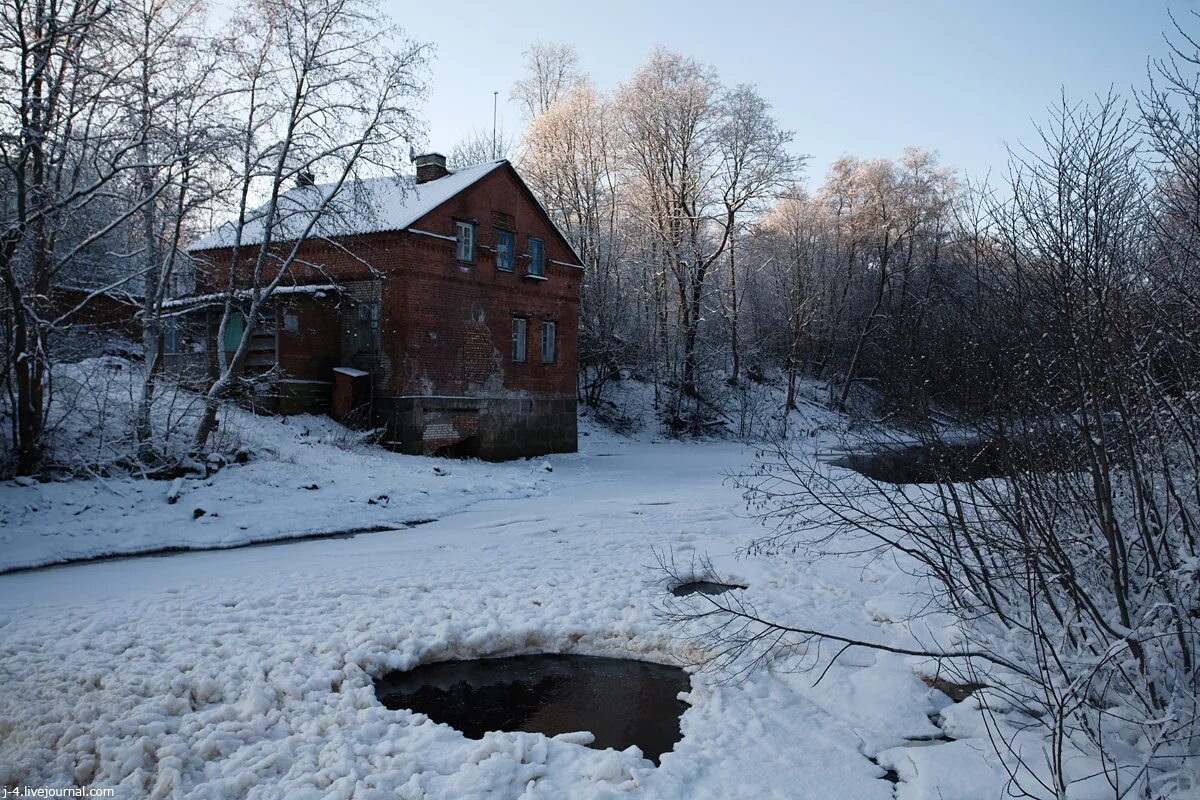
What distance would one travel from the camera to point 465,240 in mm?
21062

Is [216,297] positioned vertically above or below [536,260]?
below

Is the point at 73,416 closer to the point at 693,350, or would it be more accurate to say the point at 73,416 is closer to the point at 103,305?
the point at 103,305

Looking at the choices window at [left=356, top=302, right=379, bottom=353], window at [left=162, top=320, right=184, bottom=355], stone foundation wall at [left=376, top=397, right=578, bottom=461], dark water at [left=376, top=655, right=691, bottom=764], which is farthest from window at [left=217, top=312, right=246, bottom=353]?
dark water at [left=376, top=655, right=691, bottom=764]

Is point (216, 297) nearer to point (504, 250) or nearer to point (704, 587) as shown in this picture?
point (504, 250)

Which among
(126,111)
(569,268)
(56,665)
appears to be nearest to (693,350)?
(569,268)

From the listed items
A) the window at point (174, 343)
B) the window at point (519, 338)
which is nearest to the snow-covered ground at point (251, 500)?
the window at point (519, 338)

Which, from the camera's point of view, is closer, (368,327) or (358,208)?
(358,208)

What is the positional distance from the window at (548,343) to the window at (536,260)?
1618 millimetres

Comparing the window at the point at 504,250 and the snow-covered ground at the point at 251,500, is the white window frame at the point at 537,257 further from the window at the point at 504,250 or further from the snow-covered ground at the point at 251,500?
the snow-covered ground at the point at 251,500

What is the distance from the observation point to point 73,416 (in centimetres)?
1343

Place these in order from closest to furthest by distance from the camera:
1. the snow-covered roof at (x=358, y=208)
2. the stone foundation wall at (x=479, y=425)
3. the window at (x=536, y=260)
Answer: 1. the snow-covered roof at (x=358, y=208)
2. the stone foundation wall at (x=479, y=425)
3. the window at (x=536, y=260)

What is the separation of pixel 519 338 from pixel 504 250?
2576 mm

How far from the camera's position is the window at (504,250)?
22.0 metres

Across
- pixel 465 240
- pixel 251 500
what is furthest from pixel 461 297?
pixel 251 500
